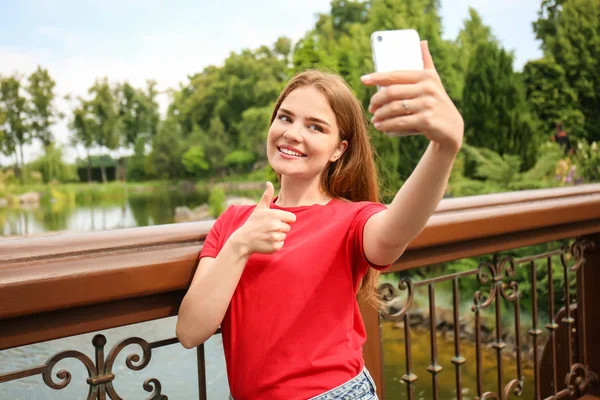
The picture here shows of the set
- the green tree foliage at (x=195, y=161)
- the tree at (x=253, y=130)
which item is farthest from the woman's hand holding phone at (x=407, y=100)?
the green tree foliage at (x=195, y=161)

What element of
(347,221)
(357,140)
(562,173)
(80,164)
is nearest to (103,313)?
(347,221)

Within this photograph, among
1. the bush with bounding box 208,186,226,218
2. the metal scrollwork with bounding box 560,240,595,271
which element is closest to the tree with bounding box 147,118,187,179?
the bush with bounding box 208,186,226,218

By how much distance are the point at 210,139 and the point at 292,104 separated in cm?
4337

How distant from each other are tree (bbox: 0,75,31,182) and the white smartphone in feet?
159

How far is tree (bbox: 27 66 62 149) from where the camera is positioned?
45688 mm

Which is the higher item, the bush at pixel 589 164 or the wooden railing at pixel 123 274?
the wooden railing at pixel 123 274

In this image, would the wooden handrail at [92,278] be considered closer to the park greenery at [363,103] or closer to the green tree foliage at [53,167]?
the park greenery at [363,103]

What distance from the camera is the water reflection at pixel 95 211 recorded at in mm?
43031

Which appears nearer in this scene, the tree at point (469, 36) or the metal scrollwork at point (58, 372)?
the metal scrollwork at point (58, 372)

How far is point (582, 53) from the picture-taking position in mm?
21203

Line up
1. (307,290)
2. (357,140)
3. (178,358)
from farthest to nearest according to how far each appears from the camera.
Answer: (178,358) → (357,140) → (307,290)

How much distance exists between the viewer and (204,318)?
3.42ft

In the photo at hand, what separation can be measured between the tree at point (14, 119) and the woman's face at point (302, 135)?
157 feet

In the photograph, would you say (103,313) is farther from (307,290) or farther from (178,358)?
(178,358)
